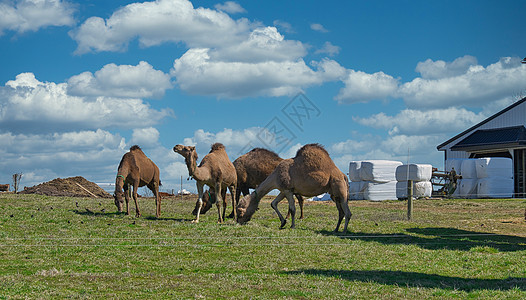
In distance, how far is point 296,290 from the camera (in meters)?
8.53

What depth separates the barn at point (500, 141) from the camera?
42.5 meters

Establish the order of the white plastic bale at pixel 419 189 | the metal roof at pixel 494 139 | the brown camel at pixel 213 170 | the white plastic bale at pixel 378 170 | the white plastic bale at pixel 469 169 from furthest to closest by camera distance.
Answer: the metal roof at pixel 494 139
the white plastic bale at pixel 469 169
the white plastic bale at pixel 378 170
the white plastic bale at pixel 419 189
the brown camel at pixel 213 170

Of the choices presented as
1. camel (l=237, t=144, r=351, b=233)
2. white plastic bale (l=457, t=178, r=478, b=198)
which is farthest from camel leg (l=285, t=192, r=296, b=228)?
white plastic bale (l=457, t=178, r=478, b=198)

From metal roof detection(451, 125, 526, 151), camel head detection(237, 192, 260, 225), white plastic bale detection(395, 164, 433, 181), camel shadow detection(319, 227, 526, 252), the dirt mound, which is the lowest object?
camel shadow detection(319, 227, 526, 252)

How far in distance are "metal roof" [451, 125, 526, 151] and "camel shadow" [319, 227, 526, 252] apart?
26848 millimetres

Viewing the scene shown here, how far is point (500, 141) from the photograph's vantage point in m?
43.0

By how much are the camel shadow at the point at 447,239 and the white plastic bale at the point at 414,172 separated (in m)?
18.2

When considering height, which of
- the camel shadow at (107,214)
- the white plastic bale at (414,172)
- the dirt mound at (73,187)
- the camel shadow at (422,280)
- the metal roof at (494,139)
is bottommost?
the camel shadow at (422,280)

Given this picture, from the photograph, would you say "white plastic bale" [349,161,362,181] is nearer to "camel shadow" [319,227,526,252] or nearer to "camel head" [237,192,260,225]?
"camel shadow" [319,227,526,252]

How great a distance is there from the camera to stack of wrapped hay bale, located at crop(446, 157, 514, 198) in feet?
126

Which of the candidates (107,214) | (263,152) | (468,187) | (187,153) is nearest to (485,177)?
(468,187)

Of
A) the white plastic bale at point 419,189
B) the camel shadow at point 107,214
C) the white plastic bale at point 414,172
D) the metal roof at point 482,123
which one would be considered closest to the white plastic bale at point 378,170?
the white plastic bale at point 414,172

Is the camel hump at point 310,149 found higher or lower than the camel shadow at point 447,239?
higher

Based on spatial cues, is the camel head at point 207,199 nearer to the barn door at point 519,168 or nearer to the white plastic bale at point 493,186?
the white plastic bale at point 493,186
